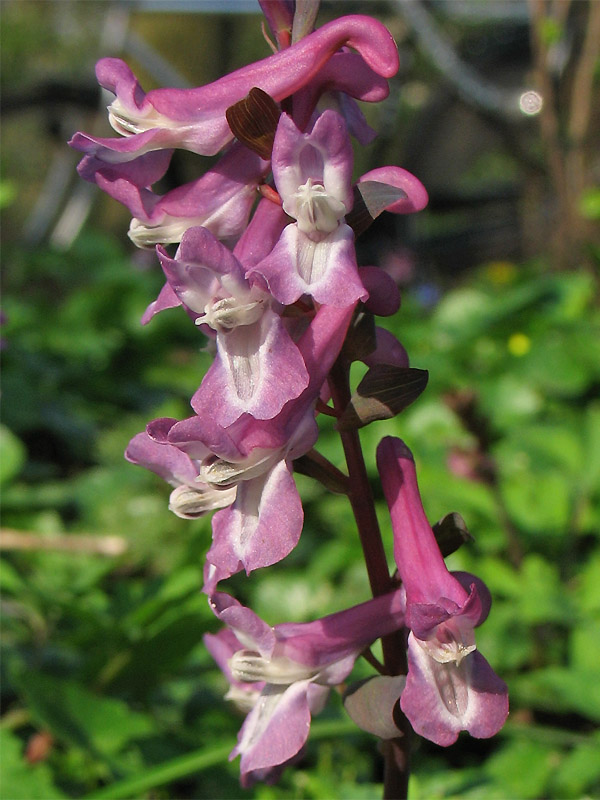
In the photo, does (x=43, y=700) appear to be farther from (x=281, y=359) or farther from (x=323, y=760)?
(x=281, y=359)

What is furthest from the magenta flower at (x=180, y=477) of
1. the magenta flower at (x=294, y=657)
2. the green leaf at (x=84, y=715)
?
the green leaf at (x=84, y=715)

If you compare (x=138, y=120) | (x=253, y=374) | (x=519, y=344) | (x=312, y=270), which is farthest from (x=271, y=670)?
(x=519, y=344)

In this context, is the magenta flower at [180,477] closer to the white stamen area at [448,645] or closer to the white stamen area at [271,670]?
the white stamen area at [271,670]

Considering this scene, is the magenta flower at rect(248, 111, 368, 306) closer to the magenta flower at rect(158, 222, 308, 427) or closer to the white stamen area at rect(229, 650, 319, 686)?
the magenta flower at rect(158, 222, 308, 427)

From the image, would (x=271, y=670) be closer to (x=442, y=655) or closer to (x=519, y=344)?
(x=442, y=655)

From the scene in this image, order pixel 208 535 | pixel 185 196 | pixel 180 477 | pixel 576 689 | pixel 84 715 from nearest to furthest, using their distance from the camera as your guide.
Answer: pixel 185 196, pixel 180 477, pixel 84 715, pixel 576 689, pixel 208 535

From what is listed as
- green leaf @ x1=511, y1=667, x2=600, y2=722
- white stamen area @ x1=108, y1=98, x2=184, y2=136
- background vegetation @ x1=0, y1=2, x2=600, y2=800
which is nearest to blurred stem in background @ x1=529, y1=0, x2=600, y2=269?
background vegetation @ x1=0, y1=2, x2=600, y2=800
